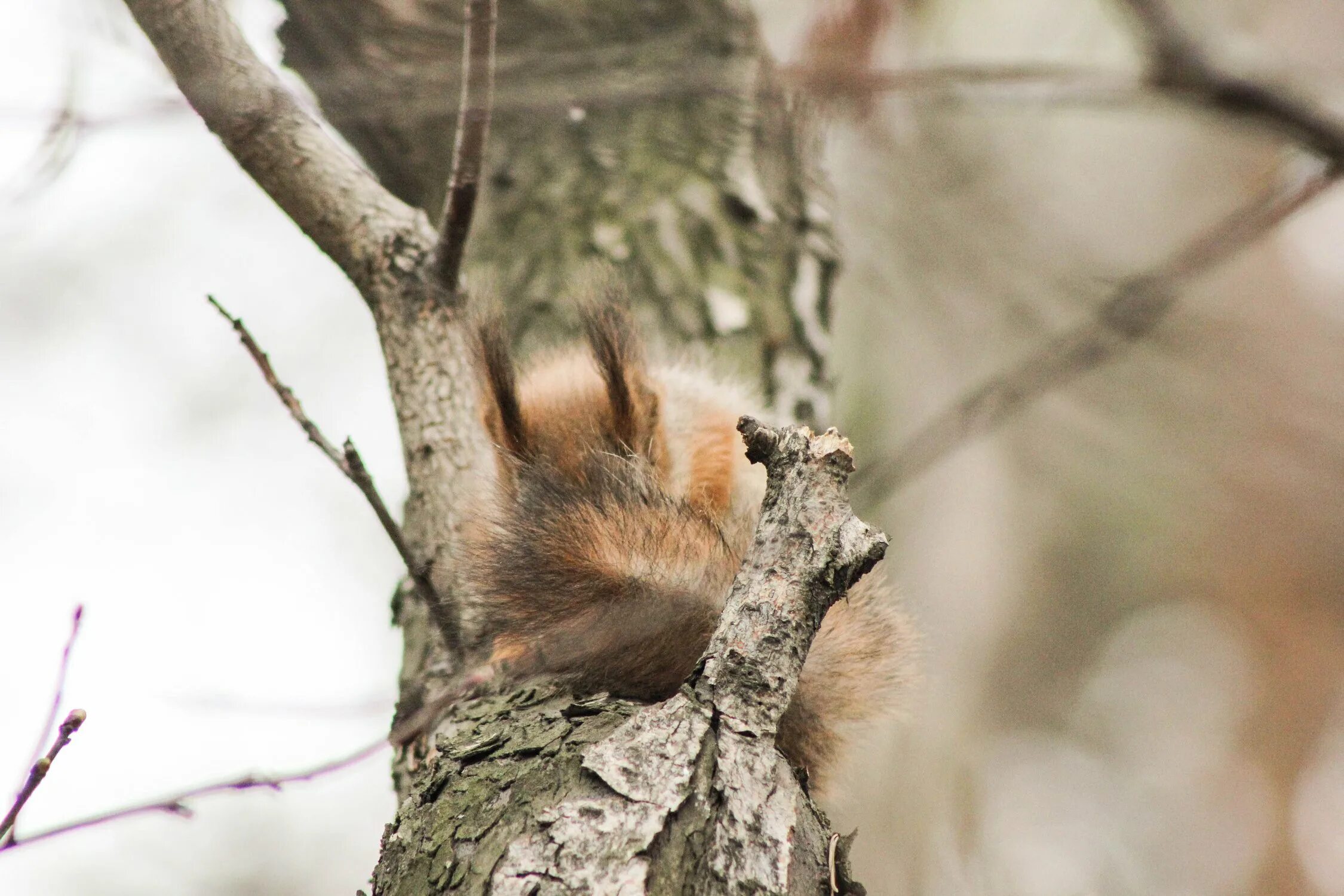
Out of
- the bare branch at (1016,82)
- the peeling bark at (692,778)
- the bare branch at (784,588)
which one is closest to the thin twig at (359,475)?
the peeling bark at (692,778)

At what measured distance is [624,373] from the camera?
64.2 inches

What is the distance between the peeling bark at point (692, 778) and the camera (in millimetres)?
833

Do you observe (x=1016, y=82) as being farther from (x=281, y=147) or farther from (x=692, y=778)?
(x=281, y=147)

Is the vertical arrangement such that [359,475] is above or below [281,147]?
below

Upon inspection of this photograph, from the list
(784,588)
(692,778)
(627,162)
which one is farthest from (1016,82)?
(627,162)

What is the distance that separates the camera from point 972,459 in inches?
124

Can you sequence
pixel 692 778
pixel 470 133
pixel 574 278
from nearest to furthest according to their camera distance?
pixel 692 778, pixel 470 133, pixel 574 278

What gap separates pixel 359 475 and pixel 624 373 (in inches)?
21.8

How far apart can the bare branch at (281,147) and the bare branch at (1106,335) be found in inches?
29.8

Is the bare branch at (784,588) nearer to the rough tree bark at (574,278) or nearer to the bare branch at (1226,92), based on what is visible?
the rough tree bark at (574,278)

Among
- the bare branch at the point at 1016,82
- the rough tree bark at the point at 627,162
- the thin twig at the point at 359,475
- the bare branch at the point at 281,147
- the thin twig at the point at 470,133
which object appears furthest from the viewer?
the rough tree bark at the point at 627,162

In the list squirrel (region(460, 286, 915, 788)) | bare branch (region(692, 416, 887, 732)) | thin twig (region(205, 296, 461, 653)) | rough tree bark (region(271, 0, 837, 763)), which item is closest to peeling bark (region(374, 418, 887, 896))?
bare branch (region(692, 416, 887, 732))

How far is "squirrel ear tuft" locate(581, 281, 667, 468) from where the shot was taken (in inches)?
61.5

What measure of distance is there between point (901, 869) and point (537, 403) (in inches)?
46.4
